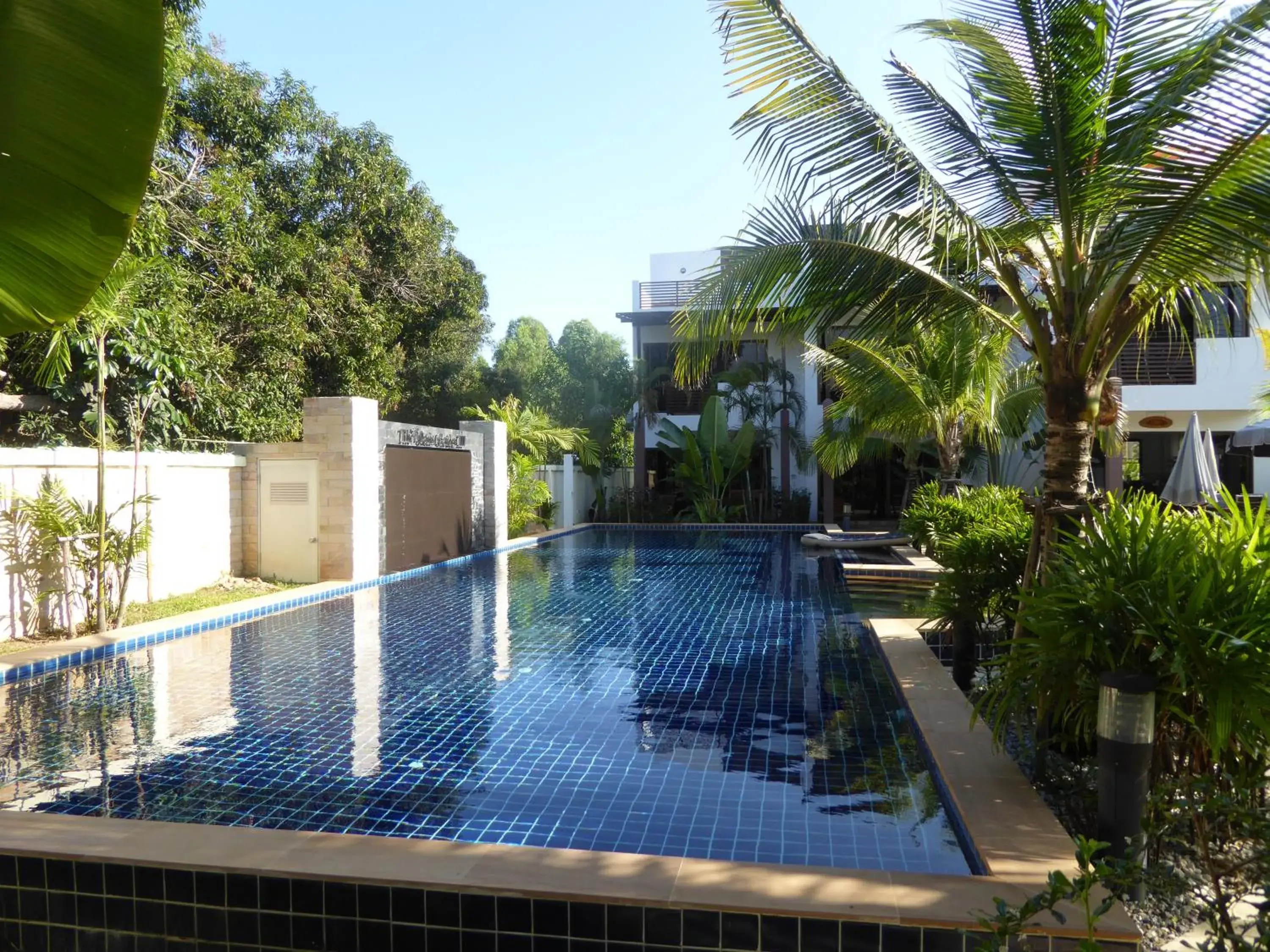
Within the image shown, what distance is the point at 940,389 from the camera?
12.7m

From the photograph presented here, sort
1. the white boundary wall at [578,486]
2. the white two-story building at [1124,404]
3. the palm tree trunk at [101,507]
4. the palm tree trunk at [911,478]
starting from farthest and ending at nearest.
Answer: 1. the white boundary wall at [578,486]
2. the white two-story building at [1124,404]
3. the palm tree trunk at [911,478]
4. the palm tree trunk at [101,507]

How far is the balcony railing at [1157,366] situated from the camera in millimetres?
19375

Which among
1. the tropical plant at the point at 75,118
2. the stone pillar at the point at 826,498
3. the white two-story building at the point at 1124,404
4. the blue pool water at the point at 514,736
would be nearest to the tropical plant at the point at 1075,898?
the blue pool water at the point at 514,736

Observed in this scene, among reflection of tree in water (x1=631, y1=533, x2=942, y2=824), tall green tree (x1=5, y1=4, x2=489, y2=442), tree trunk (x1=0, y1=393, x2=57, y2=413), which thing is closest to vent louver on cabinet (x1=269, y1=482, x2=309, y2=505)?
tall green tree (x1=5, y1=4, x2=489, y2=442)

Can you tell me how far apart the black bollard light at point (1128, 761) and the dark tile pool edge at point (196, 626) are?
7440 mm

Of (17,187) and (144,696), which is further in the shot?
(144,696)

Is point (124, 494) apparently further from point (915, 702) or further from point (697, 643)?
point (915, 702)

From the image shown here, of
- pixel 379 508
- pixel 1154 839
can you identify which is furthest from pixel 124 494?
pixel 1154 839

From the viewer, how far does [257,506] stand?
12508 millimetres

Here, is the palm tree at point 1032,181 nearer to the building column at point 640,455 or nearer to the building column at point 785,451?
the building column at point 785,451

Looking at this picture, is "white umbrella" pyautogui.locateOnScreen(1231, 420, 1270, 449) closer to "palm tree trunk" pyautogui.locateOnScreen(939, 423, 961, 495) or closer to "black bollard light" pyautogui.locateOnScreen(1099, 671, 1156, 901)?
"palm tree trunk" pyautogui.locateOnScreen(939, 423, 961, 495)

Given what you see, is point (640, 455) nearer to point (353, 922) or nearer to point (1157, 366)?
point (1157, 366)

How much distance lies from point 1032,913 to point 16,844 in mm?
3516

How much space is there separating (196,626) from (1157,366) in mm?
19590
